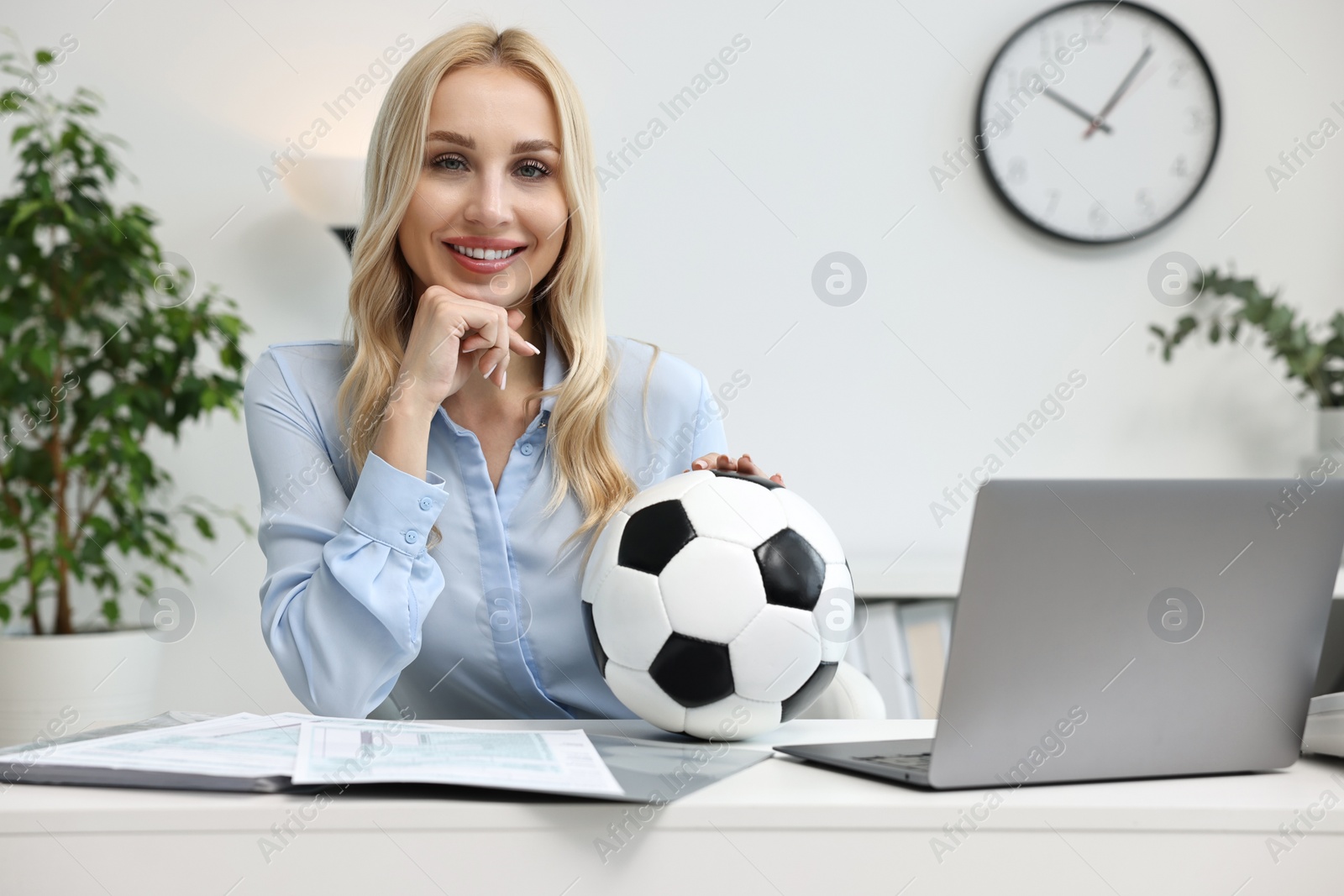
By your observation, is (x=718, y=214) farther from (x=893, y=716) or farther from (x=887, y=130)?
(x=893, y=716)

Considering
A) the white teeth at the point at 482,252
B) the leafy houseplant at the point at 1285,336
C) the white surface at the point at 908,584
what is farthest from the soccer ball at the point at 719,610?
the leafy houseplant at the point at 1285,336

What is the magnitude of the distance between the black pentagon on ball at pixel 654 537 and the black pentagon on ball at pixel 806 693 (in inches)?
5.8

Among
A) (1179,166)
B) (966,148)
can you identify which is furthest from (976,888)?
(1179,166)

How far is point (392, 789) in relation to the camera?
62 centimetres

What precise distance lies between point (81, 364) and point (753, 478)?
180 centimetres

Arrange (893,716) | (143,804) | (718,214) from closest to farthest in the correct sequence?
(143,804) → (893,716) → (718,214)

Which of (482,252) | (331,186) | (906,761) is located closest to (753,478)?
(906,761)

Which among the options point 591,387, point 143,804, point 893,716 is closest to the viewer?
point 143,804

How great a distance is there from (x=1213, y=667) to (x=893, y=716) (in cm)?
163

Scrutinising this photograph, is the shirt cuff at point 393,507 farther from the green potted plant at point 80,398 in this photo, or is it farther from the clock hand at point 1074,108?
the clock hand at point 1074,108

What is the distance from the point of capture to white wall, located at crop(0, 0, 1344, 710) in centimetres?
236

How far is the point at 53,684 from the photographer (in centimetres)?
194

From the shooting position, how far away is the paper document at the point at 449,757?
0.59 m

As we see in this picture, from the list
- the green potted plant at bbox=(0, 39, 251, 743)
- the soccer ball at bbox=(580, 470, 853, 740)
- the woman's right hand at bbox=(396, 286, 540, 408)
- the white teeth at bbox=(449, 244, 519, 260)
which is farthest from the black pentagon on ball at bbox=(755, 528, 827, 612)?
the green potted plant at bbox=(0, 39, 251, 743)
